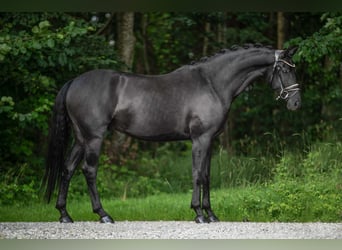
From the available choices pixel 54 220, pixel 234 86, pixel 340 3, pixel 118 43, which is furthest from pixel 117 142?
pixel 340 3

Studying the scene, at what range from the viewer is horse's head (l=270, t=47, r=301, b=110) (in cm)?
723

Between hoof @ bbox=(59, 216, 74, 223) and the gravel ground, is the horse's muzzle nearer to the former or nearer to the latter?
the gravel ground

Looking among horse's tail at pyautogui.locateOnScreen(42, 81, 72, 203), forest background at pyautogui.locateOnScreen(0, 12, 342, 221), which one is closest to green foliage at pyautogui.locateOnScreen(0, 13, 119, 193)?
forest background at pyautogui.locateOnScreen(0, 12, 342, 221)

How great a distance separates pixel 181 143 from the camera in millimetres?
13000

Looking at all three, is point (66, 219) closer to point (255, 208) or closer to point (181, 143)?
point (255, 208)

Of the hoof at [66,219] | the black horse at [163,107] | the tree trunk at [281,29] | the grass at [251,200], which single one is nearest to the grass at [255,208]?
the grass at [251,200]

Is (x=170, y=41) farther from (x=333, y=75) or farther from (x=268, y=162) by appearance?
(x=268, y=162)

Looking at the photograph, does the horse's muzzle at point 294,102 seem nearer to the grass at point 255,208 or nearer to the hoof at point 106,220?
the grass at point 255,208

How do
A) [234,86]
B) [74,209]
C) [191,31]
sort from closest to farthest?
1. [234,86]
2. [74,209]
3. [191,31]

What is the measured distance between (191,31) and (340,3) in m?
7.60

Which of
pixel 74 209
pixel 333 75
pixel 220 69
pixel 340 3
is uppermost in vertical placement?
pixel 340 3

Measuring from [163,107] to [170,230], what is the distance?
1386mm

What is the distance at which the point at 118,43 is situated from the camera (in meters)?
11.1

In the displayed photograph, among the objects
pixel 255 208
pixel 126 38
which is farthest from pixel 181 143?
pixel 255 208
